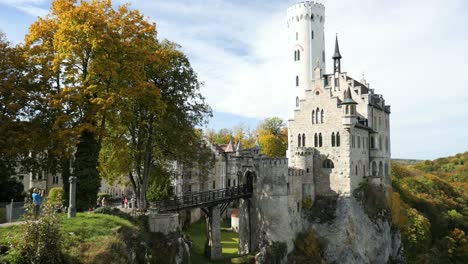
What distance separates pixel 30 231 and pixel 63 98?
34.0 ft

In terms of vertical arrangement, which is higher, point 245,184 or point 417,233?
point 245,184

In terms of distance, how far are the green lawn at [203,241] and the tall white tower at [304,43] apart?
16976 millimetres

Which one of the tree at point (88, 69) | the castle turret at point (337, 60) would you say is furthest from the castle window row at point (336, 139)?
the tree at point (88, 69)

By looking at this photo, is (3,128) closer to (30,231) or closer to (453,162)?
(30,231)

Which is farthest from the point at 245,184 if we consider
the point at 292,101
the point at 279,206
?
the point at 292,101

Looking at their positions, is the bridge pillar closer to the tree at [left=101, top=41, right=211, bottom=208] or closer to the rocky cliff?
the tree at [left=101, top=41, right=211, bottom=208]

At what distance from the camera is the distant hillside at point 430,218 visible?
48.5 metres

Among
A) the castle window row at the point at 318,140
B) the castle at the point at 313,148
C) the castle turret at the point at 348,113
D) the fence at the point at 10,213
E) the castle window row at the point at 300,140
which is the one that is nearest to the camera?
the fence at the point at 10,213

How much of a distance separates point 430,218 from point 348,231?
67.1 feet

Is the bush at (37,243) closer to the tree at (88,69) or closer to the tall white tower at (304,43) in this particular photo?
the tree at (88,69)

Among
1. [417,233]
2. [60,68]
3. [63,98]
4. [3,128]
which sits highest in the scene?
[60,68]

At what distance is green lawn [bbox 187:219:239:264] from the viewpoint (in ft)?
116

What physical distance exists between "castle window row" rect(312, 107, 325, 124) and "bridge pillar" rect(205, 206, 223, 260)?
14835 millimetres

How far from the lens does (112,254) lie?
20.8m
